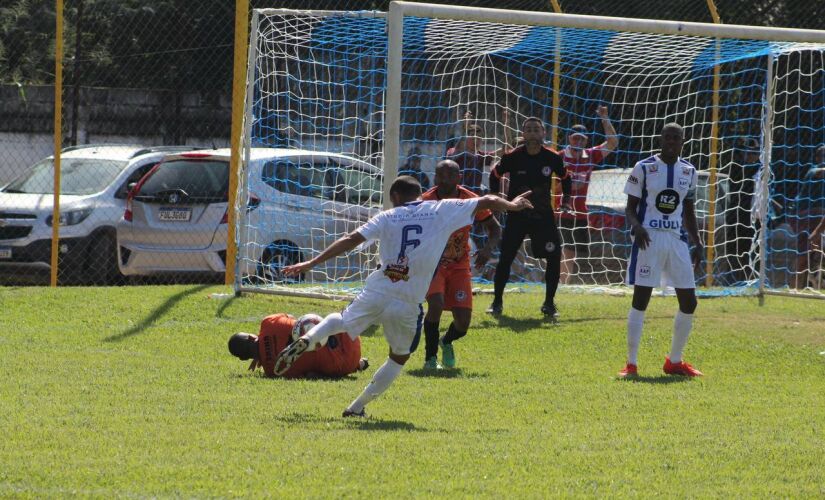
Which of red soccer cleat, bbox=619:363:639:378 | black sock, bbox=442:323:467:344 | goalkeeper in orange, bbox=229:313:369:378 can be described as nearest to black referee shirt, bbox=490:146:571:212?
black sock, bbox=442:323:467:344

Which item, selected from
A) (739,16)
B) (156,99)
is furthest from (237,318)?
(739,16)

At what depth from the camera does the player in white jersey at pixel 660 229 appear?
9836mm

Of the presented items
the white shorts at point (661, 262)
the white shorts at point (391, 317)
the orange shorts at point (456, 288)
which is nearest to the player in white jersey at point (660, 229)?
the white shorts at point (661, 262)

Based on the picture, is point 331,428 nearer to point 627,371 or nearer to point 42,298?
point 627,371

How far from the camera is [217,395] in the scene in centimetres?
845

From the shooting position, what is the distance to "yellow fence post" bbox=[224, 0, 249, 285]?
45.7ft

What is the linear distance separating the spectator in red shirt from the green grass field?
298 centimetres

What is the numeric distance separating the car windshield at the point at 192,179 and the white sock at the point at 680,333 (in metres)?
7.13

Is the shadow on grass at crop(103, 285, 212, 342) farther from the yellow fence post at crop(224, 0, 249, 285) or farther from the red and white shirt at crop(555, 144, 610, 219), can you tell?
the red and white shirt at crop(555, 144, 610, 219)

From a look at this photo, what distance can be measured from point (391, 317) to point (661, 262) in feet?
10.0

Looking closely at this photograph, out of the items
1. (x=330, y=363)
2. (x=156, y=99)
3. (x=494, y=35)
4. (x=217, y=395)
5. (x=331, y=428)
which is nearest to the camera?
(x=331, y=428)

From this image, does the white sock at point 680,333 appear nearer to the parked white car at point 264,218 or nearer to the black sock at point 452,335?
the black sock at point 452,335

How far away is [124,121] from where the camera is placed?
21.2 m

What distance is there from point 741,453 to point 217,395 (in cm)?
346
